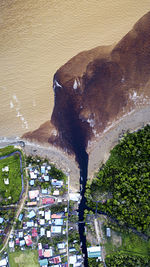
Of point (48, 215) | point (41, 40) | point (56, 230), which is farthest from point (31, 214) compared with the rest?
point (41, 40)

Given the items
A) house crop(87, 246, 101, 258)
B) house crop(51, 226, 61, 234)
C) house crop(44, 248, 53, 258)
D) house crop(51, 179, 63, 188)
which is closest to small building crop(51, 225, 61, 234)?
house crop(51, 226, 61, 234)

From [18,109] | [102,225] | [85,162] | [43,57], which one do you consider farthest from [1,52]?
[102,225]

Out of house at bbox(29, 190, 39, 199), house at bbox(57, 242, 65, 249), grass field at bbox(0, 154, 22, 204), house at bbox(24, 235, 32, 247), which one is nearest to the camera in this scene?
house at bbox(57, 242, 65, 249)

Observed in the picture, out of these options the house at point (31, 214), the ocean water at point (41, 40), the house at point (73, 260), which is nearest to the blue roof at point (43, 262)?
the house at point (73, 260)

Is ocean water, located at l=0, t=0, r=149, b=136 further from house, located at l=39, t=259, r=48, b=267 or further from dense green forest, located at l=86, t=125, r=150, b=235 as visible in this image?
house, located at l=39, t=259, r=48, b=267

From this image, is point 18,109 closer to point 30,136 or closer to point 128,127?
point 30,136

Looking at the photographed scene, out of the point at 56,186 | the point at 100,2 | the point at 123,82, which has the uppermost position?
the point at 100,2

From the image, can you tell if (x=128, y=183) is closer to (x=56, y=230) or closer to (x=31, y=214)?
(x=56, y=230)
